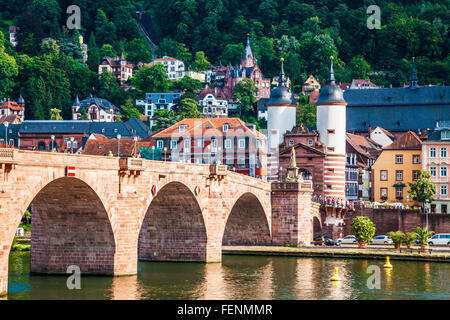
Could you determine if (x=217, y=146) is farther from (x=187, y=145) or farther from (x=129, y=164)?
(x=129, y=164)

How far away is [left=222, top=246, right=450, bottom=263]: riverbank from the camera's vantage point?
75.8 metres

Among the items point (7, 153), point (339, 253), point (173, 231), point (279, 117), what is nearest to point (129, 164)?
point (7, 153)

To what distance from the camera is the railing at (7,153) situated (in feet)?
155

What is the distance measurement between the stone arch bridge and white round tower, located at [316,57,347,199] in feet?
52.7

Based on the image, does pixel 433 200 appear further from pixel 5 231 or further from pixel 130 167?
pixel 5 231

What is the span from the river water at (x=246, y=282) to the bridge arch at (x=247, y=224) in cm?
937

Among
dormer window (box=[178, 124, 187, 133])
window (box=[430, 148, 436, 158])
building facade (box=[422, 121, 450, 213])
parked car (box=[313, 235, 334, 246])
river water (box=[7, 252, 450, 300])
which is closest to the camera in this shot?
river water (box=[7, 252, 450, 300])

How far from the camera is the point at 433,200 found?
108750 millimetres

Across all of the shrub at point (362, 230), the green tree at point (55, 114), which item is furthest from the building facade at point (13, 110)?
the shrub at point (362, 230)

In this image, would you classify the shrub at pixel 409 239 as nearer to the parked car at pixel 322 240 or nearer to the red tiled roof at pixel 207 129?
the parked car at pixel 322 240

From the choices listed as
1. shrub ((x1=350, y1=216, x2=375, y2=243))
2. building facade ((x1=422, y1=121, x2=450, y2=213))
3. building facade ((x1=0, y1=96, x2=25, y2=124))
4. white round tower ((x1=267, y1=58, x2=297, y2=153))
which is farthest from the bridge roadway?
building facade ((x1=0, y1=96, x2=25, y2=124))

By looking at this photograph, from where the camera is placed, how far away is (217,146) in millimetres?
117062

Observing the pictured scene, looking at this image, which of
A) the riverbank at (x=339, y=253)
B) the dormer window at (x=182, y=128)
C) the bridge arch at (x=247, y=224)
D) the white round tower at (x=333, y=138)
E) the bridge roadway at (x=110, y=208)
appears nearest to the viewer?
the bridge roadway at (x=110, y=208)

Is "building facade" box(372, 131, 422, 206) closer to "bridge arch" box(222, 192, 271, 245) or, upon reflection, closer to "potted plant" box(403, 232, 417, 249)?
"potted plant" box(403, 232, 417, 249)
